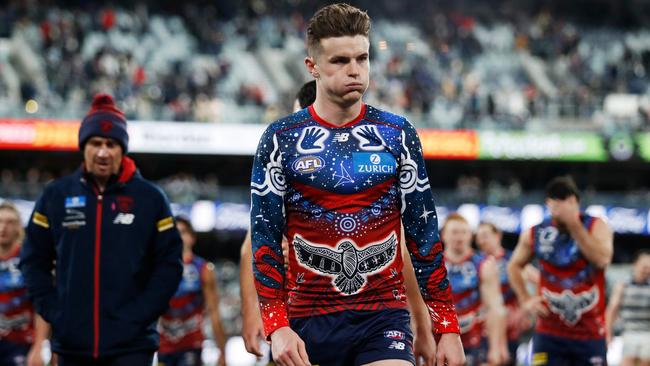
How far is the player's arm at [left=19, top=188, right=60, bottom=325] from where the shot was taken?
252 inches

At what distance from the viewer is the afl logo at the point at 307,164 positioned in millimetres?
4730

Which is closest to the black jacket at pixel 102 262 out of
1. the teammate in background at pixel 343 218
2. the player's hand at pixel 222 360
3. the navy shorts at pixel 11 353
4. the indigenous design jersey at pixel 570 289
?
the teammate in background at pixel 343 218

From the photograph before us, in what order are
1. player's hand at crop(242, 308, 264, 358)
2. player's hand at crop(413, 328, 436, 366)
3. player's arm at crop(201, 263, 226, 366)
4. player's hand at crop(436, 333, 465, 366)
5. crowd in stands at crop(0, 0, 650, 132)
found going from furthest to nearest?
crowd in stands at crop(0, 0, 650, 132)
player's arm at crop(201, 263, 226, 366)
player's hand at crop(242, 308, 264, 358)
player's hand at crop(413, 328, 436, 366)
player's hand at crop(436, 333, 465, 366)

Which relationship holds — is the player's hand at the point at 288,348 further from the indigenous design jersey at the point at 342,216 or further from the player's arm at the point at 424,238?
the player's arm at the point at 424,238

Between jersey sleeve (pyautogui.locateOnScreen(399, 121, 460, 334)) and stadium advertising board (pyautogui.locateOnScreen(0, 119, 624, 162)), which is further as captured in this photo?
stadium advertising board (pyautogui.locateOnScreen(0, 119, 624, 162))

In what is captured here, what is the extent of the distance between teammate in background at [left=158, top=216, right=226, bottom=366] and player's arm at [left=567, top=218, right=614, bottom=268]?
4.25 m

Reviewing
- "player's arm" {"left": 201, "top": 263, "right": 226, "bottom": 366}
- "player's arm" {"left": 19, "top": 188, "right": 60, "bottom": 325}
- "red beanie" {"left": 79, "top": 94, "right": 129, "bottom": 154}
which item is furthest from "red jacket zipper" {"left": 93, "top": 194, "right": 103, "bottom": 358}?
"player's arm" {"left": 201, "top": 263, "right": 226, "bottom": 366}

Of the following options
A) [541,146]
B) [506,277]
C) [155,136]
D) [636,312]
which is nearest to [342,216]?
[636,312]

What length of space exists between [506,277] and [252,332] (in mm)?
8985

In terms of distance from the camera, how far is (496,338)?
37.1 ft

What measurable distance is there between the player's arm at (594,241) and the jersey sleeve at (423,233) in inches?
173

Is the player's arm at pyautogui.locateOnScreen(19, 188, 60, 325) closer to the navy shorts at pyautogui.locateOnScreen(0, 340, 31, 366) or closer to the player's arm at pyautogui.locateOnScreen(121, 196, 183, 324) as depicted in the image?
the player's arm at pyautogui.locateOnScreen(121, 196, 183, 324)

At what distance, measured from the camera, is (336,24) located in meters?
4.64

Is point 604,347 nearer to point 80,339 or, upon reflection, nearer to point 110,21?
point 80,339
